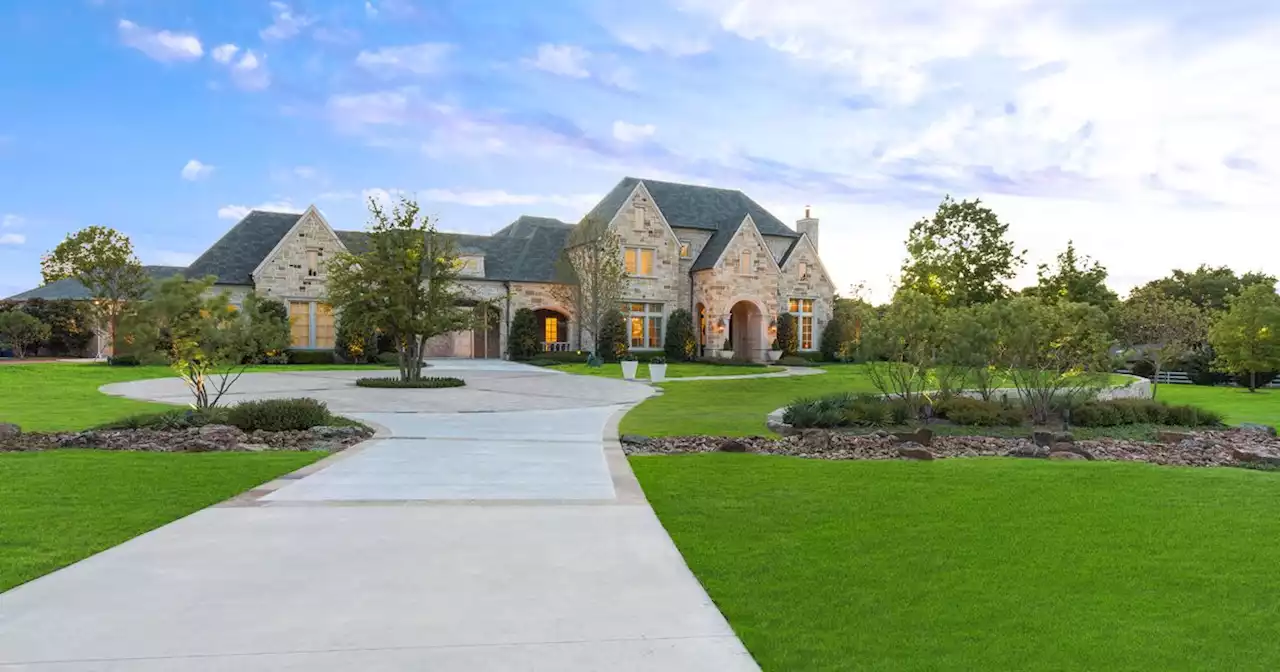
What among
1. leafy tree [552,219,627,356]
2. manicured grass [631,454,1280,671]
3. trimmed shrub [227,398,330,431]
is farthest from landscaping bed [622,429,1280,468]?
leafy tree [552,219,627,356]

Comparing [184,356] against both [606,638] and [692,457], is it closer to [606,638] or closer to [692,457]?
[692,457]

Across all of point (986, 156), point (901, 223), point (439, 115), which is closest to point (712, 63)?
point (439, 115)

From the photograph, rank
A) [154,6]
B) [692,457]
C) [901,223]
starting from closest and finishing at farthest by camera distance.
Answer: [692,457]
[154,6]
[901,223]

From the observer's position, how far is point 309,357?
33094mm

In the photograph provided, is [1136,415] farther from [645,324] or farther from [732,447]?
[645,324]

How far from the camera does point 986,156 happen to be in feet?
68.3

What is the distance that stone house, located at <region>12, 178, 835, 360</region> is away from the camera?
1352 inches

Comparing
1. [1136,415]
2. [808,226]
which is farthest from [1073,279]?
[1136,415]

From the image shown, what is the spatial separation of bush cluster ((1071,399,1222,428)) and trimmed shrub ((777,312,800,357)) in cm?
2381

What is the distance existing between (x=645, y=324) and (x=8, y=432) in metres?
29.7

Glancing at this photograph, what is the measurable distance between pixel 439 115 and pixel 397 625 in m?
18.4

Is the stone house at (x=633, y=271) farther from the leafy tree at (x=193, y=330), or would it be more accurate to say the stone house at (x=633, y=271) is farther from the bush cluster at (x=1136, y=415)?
the bush cluster at (x=1136, y=415)

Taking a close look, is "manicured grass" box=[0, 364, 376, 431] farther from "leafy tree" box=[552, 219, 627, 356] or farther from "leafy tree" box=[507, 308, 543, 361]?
"leafy tree" box=[552, 219, 627, 356]

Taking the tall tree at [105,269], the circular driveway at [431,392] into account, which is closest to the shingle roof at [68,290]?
the tall tree at [105,269]
